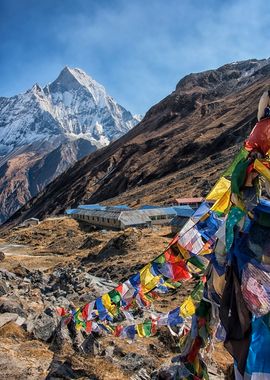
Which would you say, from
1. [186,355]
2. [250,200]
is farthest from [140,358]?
[250,200]

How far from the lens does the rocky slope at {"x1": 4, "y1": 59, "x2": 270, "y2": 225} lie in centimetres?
9175

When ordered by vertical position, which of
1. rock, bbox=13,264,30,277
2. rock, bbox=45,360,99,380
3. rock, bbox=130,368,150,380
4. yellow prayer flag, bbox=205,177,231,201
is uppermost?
yellow prayer flag, bbox=205,177,231,201

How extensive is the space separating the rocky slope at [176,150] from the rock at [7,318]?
5979 cm

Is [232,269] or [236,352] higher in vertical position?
[232,269]

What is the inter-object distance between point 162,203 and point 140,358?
65.2m

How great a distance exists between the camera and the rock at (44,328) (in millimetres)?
11586

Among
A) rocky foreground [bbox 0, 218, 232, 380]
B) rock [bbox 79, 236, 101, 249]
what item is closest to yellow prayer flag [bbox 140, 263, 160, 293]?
rocky foreground [bbox 0, 218, 232, 380]

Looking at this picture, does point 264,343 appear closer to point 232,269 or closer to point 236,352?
point 236,352

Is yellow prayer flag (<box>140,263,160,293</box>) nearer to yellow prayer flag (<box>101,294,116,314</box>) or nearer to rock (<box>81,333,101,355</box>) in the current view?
yellow prayer flag (<box>101,294,116,314</box>)

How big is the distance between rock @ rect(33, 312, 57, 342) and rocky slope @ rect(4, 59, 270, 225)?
60.0m

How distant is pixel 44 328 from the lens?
11836 mm

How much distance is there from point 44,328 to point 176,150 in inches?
4159

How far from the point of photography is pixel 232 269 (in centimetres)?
583

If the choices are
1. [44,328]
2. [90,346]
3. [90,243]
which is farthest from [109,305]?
[90,243]
